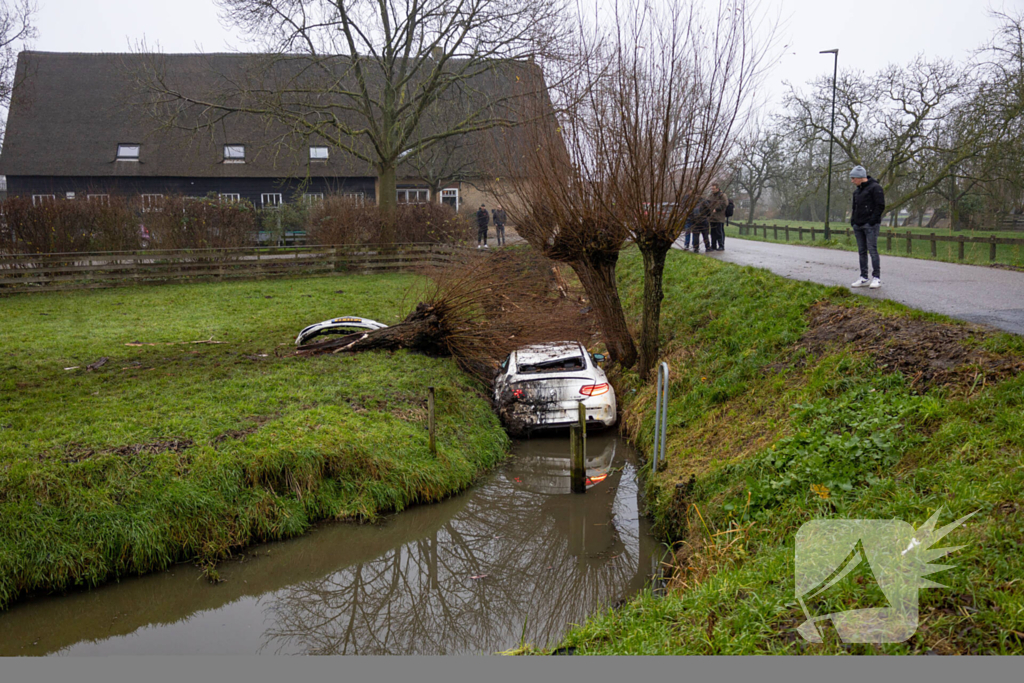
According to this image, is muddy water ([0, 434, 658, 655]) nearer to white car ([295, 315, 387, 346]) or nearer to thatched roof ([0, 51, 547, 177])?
white car ([295, 315, 387, 346])

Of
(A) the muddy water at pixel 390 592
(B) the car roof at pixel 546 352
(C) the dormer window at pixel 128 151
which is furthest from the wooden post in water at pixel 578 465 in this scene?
(C) the dormer window at pixel 128 151

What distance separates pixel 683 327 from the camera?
14609 millimetres

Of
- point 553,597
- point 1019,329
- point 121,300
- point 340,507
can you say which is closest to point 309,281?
point 121,300

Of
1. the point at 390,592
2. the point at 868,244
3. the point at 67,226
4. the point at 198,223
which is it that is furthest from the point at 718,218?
the point at 67,226

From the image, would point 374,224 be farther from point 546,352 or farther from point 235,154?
point 546,352

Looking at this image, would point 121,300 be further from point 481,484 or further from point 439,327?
point 481,484

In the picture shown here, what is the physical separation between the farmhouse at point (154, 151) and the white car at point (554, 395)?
24615 millimetres

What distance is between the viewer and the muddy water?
6.85 m

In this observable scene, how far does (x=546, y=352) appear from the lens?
42.8 feet

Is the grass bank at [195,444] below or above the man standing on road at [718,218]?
below

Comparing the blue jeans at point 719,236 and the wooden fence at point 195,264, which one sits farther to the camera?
the wooden fence at point 195,264

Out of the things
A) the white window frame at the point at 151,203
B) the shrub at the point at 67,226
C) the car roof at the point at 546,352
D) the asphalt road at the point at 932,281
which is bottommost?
the car roof at the point at 546,352

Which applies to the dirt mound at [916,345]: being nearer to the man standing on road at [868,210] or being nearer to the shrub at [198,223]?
the man standing on road at [868,210]

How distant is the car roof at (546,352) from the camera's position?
12719 mm
